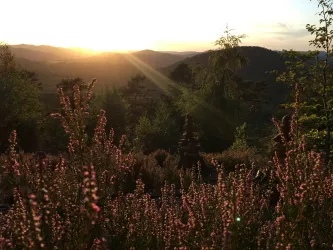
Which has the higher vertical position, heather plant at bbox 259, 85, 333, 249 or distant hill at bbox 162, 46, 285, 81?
distant hill at bbox 162, 46, 285, 81

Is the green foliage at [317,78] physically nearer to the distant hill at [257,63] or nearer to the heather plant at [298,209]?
the heather plant at [298,209]

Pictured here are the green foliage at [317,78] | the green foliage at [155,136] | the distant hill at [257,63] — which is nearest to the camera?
the green foliage at [317,78]

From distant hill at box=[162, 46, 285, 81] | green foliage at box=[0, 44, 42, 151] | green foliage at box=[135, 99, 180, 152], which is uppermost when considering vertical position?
distant hill at box=[162, 46, 285, 81]

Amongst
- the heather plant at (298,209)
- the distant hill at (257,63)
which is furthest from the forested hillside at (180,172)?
the distant hill at (257,63)

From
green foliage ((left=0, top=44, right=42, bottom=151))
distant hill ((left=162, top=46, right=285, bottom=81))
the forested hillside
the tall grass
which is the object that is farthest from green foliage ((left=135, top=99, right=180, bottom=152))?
distant hill ((left=162, top=46, right=285, bottom=81))

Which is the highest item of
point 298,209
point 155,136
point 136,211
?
point 298,209

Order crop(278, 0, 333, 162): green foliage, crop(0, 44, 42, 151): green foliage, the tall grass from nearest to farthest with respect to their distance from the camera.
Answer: the tall grass → crop(278, 0, 333, 162): green foliage → crop(0, 44, 42, 151): green foliage

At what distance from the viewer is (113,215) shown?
4.48 m

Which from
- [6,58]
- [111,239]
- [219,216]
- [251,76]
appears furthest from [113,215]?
[251,76]

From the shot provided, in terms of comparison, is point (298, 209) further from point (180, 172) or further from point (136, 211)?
point (180, 172)

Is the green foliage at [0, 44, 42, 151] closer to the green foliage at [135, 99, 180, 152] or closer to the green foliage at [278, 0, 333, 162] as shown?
the green foliage at [135, 99, 180, 152]

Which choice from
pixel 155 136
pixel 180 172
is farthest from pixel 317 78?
pixel 155 136

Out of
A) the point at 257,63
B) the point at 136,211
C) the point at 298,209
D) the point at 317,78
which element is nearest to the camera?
the point at 298,209

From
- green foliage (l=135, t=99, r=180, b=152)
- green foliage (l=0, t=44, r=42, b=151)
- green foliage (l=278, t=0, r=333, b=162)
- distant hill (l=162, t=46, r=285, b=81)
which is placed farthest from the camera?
distant hill (l=162, t=46, r=285, b=81)
